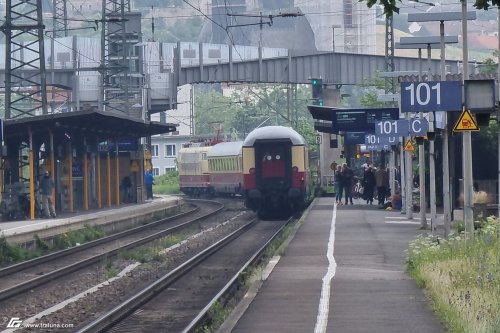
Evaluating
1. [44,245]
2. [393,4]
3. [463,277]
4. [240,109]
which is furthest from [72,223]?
[240,109]

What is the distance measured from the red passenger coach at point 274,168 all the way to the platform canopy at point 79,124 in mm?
4132

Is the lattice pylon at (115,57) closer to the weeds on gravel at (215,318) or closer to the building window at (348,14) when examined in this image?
the weeds on gravel at (215,318)

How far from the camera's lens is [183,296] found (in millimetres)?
19062

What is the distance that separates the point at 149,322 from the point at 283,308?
211 centimetres

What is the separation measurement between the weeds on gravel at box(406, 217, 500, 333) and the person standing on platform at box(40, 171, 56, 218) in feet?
58.2

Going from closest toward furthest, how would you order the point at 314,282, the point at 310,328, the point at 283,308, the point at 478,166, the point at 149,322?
1. the point at 310,328
2. the point at 283,308
3. the point at 149,322
4. the point at 314,282
5. the point at 478,166

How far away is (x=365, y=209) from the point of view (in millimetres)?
41562

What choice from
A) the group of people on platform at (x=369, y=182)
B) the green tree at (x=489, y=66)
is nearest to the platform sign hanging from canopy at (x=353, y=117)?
the group of people on platform at (x=369, y=182)

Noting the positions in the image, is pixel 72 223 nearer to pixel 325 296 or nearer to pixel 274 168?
pixel 274 168

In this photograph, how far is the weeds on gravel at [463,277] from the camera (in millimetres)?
12219

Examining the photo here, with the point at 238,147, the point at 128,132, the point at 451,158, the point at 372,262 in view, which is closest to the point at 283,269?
the point at 372,262

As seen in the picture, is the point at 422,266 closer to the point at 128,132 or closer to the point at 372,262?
the point at 372,262

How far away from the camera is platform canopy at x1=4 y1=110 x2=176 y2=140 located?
115 ft

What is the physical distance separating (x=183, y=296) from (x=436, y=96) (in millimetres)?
5625
